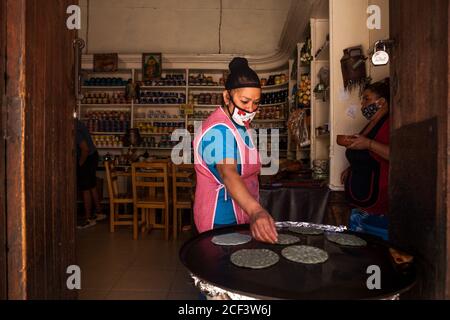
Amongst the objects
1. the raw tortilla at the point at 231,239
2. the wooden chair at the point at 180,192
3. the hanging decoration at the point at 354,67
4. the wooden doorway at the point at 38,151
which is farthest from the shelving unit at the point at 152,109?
the raw tortilla at the point at 231,239

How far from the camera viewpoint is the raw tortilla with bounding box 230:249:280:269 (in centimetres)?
110

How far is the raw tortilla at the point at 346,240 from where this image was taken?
1.30 metres

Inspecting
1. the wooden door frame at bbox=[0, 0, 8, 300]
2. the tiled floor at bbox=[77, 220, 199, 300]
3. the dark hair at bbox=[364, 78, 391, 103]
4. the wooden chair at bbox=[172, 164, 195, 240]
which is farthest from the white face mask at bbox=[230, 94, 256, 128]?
the wooden chair at bbox=[172, 164, 195, 240]

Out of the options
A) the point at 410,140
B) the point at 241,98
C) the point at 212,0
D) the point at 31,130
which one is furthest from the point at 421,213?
the point at 212,0

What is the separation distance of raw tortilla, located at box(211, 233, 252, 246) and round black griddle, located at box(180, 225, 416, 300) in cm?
2

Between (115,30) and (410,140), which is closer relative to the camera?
(410,140)

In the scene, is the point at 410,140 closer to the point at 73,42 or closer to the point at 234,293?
the point at 234,293

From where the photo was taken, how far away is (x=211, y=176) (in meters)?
1.55

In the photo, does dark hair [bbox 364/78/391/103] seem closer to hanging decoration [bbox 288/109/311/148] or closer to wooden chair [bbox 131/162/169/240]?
hanging decoration [bbox 288/109/311/148]

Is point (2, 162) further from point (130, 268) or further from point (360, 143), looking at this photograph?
point (130, 268)

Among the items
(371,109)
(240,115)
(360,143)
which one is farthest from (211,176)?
(371,109)

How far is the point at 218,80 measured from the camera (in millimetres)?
6590

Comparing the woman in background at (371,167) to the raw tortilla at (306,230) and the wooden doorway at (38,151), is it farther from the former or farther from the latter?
the wooden doorway at (38,151)

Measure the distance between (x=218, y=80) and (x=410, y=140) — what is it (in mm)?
5657
